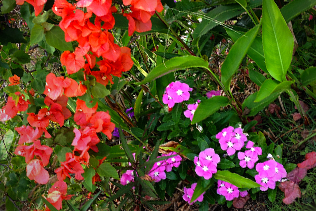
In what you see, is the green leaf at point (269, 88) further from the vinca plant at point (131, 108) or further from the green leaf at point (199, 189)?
the green leaf at point (199, 189)

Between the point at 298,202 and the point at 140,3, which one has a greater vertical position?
the point at 140,3

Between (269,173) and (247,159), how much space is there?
0.30 feet

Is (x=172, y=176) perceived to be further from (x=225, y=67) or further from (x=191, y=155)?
(x=225, y=67)

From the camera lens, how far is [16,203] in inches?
33.0

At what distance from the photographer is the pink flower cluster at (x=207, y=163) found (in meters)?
1.02

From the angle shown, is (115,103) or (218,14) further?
(115,103)

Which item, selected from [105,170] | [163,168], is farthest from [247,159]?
[105,170]

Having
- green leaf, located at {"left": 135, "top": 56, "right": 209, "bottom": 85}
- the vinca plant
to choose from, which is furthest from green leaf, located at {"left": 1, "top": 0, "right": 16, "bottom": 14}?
green leaf, located at {"left": 135, "top": 56, "right": 209, "bottom": 85}

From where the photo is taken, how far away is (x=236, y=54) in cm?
98

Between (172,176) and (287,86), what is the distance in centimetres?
57

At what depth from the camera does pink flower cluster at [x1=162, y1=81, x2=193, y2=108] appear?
3.57ft

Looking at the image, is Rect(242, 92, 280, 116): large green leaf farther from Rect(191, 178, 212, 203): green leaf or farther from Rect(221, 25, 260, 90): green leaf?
Rect(191, 178, 212, 203): green leaf

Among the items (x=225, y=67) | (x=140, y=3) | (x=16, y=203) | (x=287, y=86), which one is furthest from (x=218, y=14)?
(x=16, y=203)

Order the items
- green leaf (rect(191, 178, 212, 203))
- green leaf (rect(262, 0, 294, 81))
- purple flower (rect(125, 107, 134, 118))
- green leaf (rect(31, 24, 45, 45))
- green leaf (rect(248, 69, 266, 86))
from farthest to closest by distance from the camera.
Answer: purple flower (rect(125, 107, 134, 118)), green leaf (rect(248, 69, 266, 86)), green leaf (rect(191, 178, 212, 203)), green leaf (rect(262, 0, 294, 81)), green leaf (rect(31, 24, 45, 45))
